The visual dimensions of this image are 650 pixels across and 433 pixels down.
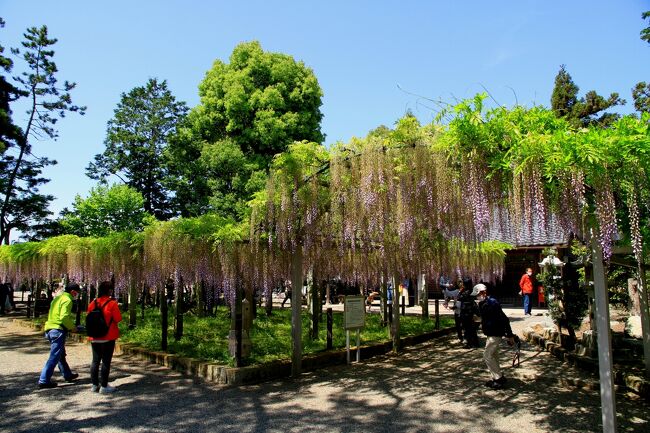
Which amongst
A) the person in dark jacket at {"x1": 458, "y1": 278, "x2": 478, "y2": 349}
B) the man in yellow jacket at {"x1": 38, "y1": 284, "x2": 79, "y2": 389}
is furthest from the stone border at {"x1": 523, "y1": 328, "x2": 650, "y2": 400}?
the man in yellow jacket at {"x1": 38, "y1": 284, "x2": 79, "y2": 389}

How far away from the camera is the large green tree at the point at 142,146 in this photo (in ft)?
91.8

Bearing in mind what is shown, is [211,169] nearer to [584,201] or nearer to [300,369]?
[300,369]


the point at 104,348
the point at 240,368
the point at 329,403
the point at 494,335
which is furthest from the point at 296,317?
the point at 494,335

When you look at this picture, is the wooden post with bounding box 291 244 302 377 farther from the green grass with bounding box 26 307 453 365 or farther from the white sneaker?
the white sneaker

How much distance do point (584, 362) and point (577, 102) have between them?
73.8 ft

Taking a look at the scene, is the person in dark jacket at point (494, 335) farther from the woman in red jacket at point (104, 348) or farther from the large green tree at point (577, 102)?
the large green tree at point (577, 102)

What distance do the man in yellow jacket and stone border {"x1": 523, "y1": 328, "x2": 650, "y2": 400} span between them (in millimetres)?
8276

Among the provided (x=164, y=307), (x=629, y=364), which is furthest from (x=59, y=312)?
(x=629, y=364)

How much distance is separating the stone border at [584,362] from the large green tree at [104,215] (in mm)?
18444

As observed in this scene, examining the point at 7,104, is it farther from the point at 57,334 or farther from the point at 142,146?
the point at 57,334

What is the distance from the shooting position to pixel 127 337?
38.5 feet

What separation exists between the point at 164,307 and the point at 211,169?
10.9m

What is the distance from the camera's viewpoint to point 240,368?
742cm

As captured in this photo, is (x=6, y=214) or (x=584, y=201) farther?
(x=6, y=214)
